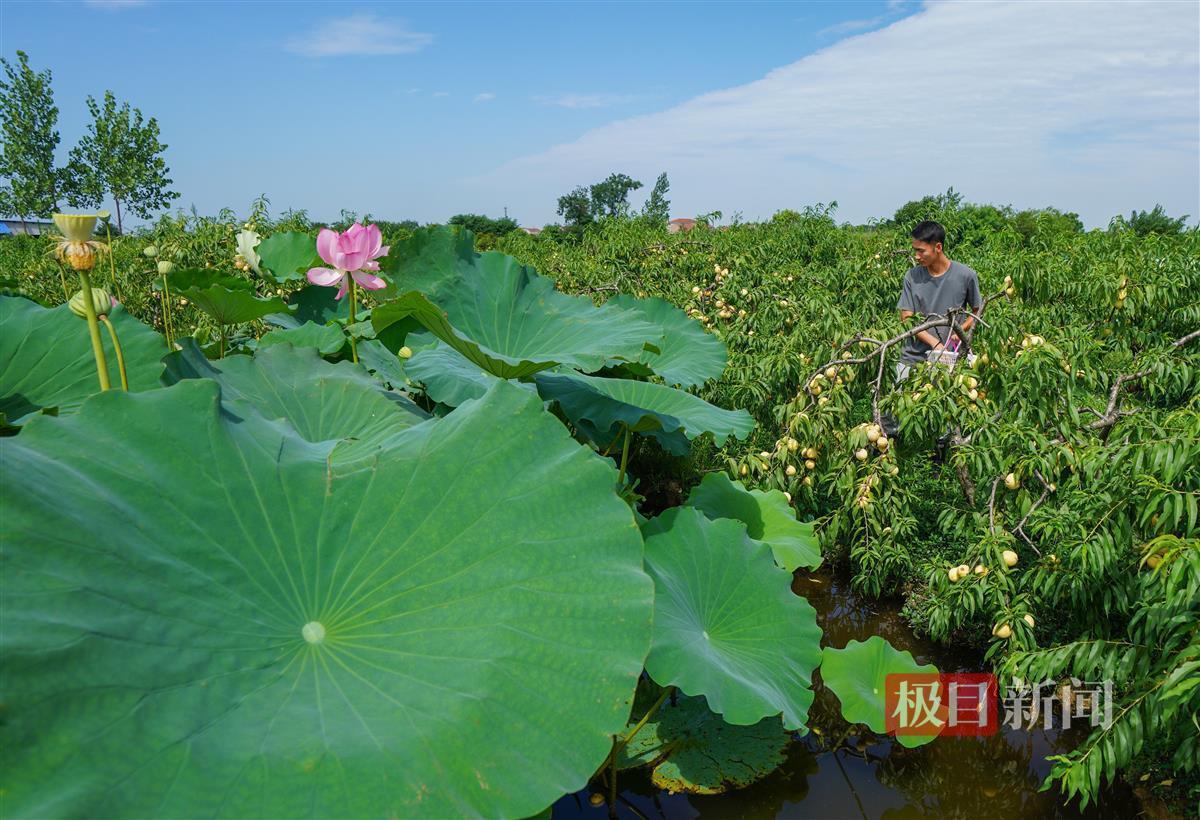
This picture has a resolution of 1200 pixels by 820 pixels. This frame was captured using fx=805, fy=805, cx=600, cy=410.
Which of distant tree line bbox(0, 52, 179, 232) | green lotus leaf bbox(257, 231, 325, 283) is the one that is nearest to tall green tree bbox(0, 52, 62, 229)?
distant tree line bbox(0, 52, 179, 232)

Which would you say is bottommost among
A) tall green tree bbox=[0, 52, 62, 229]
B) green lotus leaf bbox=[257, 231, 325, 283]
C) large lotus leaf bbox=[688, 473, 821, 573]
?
large lotus leaf bbox=[688, 473, 821, 573]

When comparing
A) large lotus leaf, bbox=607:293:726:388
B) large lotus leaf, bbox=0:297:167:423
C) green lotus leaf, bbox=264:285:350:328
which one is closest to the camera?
large lotus leaf, bbox=0:297:167:423

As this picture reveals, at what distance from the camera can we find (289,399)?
175cm

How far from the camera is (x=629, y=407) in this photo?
78.5 inches

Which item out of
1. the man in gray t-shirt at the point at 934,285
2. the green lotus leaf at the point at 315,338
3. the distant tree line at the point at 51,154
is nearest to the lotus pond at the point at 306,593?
the green lotus leaf at the point at 315,338

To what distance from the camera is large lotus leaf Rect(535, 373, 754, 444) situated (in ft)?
6.52

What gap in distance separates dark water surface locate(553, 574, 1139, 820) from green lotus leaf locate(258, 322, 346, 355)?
55.1 inches

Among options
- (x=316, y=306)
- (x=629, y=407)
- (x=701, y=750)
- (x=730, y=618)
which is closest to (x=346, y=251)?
(x=629, y=407)

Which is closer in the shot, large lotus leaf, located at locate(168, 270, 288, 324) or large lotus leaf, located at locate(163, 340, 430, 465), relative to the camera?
large lotus leaf, located at locate(163, 340, 430, 465)

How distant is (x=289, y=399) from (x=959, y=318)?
3.21 meters

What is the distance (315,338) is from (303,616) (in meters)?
1.33

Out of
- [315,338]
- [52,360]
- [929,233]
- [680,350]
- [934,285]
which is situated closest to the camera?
[52,360]

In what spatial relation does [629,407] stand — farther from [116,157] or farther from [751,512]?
[116,157]

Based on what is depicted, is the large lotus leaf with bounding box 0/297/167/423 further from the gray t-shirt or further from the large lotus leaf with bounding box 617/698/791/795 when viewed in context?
the gray t-shirt
